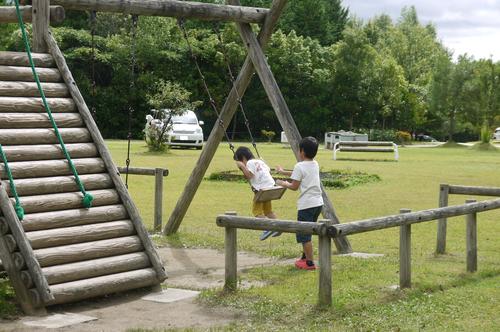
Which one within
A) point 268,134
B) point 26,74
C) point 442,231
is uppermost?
point 26,74

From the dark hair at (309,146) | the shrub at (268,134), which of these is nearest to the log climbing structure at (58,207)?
the dark hair at (309,146)

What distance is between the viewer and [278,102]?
11891 millimetres

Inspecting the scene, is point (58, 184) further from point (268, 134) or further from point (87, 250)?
point (268, 134)

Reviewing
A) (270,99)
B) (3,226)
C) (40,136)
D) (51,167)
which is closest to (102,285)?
(3,226)

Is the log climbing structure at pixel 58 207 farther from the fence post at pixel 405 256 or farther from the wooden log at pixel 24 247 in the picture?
the fence post at pixel 405 256

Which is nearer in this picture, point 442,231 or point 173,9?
point 173,9

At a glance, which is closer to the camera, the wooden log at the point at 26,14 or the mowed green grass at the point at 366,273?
the mowed green grass at the point at 366,273

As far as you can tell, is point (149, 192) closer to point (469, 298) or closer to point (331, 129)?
point (469, 298)

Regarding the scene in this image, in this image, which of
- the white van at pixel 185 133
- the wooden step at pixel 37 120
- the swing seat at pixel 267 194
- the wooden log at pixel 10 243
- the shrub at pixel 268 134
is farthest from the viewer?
the shrub at pixel 268 134

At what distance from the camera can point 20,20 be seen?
983 centimetres

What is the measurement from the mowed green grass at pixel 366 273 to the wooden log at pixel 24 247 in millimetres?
1635

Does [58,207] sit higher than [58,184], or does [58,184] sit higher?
[58,184]

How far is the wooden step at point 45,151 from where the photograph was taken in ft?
28.9

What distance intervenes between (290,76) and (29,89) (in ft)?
141
